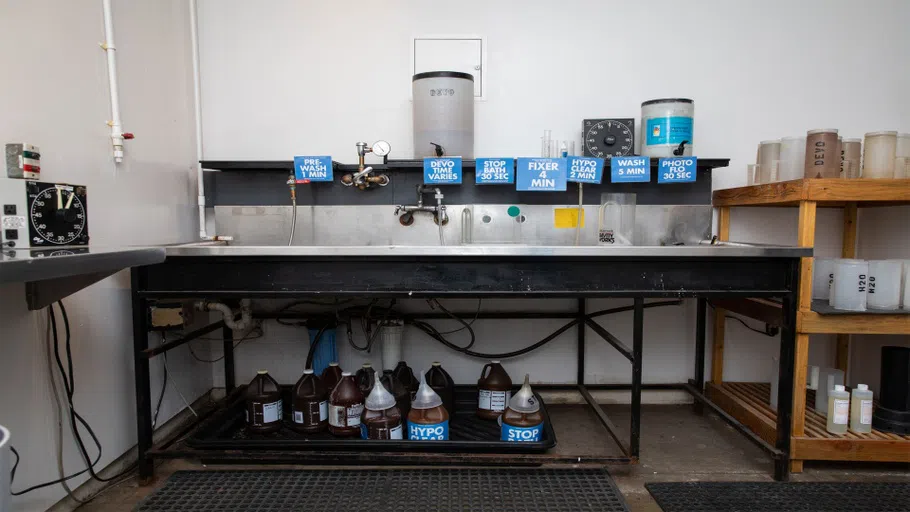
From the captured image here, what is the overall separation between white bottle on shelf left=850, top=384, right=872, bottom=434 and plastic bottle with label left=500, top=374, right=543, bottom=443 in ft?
3.75

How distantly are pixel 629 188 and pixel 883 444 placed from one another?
1327 mm

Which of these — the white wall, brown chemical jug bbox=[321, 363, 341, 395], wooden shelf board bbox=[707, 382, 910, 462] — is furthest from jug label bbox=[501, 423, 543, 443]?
the white wall

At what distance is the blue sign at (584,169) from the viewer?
2.05 meters

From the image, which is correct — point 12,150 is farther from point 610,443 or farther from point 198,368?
point 610,443

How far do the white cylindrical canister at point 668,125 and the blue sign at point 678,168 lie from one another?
0.04 metres

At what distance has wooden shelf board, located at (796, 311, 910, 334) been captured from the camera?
161 centimetres

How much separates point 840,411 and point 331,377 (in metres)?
1.91

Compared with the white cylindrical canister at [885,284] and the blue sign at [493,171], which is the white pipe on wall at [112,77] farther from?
the white cylindrical canister at [885,284]

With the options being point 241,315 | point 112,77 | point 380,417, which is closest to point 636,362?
point 380,417

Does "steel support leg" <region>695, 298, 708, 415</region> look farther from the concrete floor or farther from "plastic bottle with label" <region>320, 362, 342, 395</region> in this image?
"plastic bottle with label" <region>320, 362, 342, 395</region>

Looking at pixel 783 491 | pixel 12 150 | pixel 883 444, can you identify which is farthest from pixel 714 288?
pixel 12 150

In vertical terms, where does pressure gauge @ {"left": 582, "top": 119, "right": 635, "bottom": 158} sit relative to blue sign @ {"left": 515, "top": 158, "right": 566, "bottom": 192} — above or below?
above

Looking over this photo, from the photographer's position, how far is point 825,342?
2.29 meters

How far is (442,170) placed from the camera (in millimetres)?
2031
